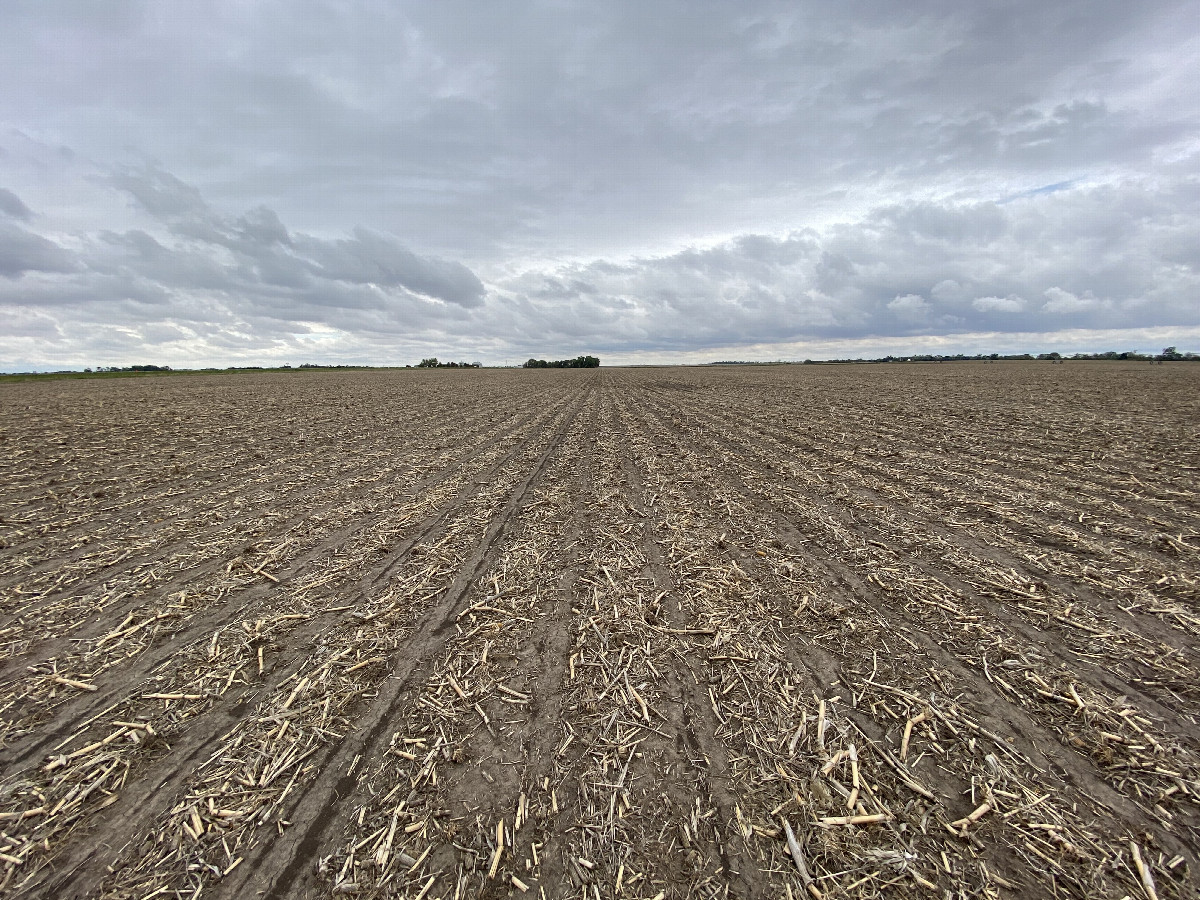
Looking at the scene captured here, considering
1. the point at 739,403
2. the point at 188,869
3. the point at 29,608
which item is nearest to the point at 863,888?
the point at 188,869

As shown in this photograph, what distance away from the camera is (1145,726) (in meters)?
3.47

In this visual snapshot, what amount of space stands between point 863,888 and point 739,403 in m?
26.1

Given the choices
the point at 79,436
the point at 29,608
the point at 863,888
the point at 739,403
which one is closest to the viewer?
the point at 863,888

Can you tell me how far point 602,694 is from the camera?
3.92 metres

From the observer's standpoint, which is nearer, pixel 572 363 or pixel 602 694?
pixel 602 694

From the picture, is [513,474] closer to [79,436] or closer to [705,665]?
[705,665]

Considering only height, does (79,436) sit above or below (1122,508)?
above

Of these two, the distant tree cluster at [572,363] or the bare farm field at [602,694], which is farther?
the distant tree cluster at [572,363]

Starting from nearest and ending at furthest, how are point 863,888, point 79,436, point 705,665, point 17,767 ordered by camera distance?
point 863,888 < point 17,767 < point 705,665 < point 79,436

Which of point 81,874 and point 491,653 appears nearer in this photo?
point 81,874

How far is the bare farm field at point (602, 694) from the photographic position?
2621mm

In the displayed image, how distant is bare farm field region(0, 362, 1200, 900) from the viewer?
2.62m

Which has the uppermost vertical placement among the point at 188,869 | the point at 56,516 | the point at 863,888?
the point at 56,516

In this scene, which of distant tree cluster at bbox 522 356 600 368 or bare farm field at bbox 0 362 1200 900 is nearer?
bare farm field at bbox 0 362 1200 900
